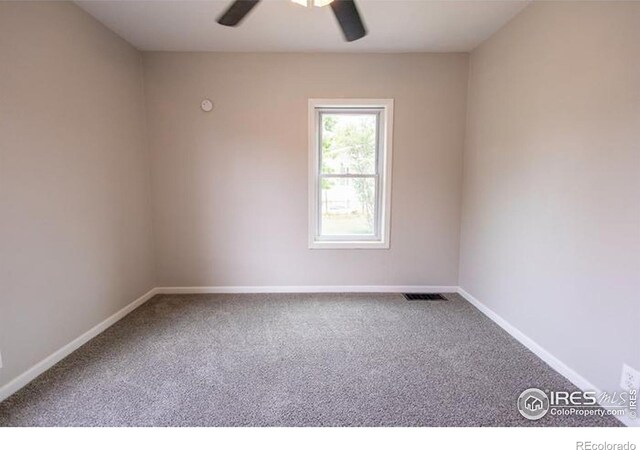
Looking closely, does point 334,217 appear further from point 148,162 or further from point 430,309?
point 148,162

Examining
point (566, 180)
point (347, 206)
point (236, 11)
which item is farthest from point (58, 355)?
point (566, 180)

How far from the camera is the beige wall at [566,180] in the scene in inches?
59.4

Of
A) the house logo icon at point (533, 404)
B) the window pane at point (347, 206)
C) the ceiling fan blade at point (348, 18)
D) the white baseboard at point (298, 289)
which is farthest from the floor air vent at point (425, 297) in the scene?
the ceiling fan blade at point (348, 18)

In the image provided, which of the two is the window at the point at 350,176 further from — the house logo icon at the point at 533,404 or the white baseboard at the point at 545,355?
the house logo icon at the point at 533,404

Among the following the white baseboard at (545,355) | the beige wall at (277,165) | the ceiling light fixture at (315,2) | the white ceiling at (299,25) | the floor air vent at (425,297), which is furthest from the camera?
the floor air vent at (425,297)

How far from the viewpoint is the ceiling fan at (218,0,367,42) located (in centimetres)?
142

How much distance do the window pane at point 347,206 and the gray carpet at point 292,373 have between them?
3.00 ft

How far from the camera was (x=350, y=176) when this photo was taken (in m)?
3.25

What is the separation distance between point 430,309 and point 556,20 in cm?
240

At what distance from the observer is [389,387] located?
1.77 meters

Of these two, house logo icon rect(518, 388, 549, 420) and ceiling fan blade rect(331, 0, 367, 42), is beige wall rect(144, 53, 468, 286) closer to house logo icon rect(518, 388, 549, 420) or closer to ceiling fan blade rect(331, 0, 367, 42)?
ceiling fan blade rect(331, 0, 367, 42)

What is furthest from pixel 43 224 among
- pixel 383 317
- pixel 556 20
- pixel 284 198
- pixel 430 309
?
pixel 556 20

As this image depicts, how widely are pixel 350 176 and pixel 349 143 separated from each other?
0.36m

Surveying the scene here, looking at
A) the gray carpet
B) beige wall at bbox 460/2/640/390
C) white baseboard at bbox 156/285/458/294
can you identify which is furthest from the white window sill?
beige wall at bbox 460/2/640/390
